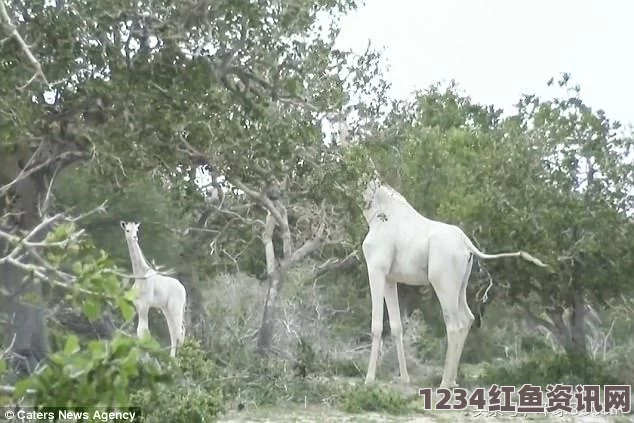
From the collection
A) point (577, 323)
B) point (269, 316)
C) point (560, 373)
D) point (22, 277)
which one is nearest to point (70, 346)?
point (22, 277)

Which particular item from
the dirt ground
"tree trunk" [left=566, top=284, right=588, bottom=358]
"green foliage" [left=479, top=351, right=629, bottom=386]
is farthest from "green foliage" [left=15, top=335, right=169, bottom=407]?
"tree trunk" [left=566, top=284, right=588, bottom=358]

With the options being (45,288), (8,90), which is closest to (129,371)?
(8,90)

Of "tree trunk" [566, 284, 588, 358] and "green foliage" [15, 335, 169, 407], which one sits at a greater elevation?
"tree trunk" [566, 284, 588, 358]

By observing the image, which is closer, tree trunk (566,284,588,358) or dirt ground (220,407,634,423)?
dirt ground (220,407,634,423)

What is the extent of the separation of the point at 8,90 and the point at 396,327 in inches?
195

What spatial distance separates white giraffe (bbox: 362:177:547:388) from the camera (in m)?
10.9

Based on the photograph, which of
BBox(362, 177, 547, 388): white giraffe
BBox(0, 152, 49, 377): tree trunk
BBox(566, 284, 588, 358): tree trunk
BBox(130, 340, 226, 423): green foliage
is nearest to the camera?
BBox(130, 340, 226, 423): green foliage

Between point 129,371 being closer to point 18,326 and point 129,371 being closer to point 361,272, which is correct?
point 18,326

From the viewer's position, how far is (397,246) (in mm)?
11078

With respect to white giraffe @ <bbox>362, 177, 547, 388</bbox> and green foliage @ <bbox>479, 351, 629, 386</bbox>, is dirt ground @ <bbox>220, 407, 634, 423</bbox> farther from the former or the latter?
green foliage @ <bbox>479, 351, 629, 386</bbox>

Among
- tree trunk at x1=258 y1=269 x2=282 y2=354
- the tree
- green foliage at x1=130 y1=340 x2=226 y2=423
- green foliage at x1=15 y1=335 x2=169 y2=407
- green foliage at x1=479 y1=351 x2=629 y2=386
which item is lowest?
green foliage at x1=15 y1=335 x2=169 y2=407

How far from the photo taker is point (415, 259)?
11.0 metres

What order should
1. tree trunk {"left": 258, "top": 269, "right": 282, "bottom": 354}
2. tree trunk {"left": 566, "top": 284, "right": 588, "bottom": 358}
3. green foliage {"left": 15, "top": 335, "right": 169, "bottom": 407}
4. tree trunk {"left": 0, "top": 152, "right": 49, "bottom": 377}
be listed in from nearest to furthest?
Result: 1. green foliage {"left": 15, "top": 335, "right": 169, "bottom": 407}
2. tree trunk {"left": 0, "top": 152, "right": 49, "bottom": 377}
3. tree trunk {"left": 258, "top": 269, "right": 282, "bottom": 354}
4. tree trunk {"left": 566, "top": 284, "right": 588, "bottom": 358}

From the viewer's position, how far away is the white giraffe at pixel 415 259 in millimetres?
10859
